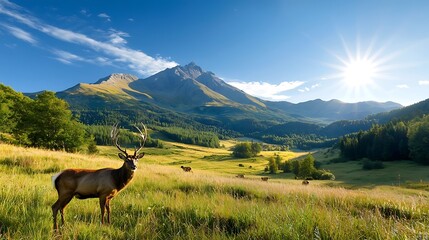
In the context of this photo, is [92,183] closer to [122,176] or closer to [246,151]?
[122,176]

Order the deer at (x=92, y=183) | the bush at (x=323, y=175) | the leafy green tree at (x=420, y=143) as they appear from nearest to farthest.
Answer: the deer at (x=92, y=183)
the bush at (x=323, y=175)
the leafy green tree at (x=420, y=143)

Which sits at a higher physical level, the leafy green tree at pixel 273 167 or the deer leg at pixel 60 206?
the deer leg at pixel 60 206

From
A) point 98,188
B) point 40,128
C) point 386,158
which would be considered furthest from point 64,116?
point 386,158

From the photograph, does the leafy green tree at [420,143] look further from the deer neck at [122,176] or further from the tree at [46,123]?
the deer neck at [122,176]

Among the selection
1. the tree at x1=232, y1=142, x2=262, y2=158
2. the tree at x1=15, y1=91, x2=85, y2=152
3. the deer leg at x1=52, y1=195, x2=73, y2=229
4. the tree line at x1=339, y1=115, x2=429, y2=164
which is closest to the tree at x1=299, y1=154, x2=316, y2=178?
the tree line at x1=339, y1=115, x2=429, y2=164

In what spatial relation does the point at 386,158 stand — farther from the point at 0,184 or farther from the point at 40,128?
the point at 0,184

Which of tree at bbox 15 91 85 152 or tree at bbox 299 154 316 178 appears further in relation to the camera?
tree at bbox 299 154 316 178

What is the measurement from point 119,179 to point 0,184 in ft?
14.0

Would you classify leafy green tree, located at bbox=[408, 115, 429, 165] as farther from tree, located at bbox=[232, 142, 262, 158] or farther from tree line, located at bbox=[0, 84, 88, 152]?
tree, located at bbox=[232, 142, 262, 158]

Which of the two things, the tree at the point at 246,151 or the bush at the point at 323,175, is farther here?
the tree at the point at 246,151

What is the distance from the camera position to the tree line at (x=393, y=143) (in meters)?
81.5

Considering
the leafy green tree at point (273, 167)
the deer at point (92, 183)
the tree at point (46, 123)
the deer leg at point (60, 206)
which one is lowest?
the leafy green tree at point (273, 167)

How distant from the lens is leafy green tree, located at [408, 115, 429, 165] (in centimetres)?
7938

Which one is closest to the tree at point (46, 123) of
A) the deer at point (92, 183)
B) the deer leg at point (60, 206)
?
the deer at point (92, 183)
